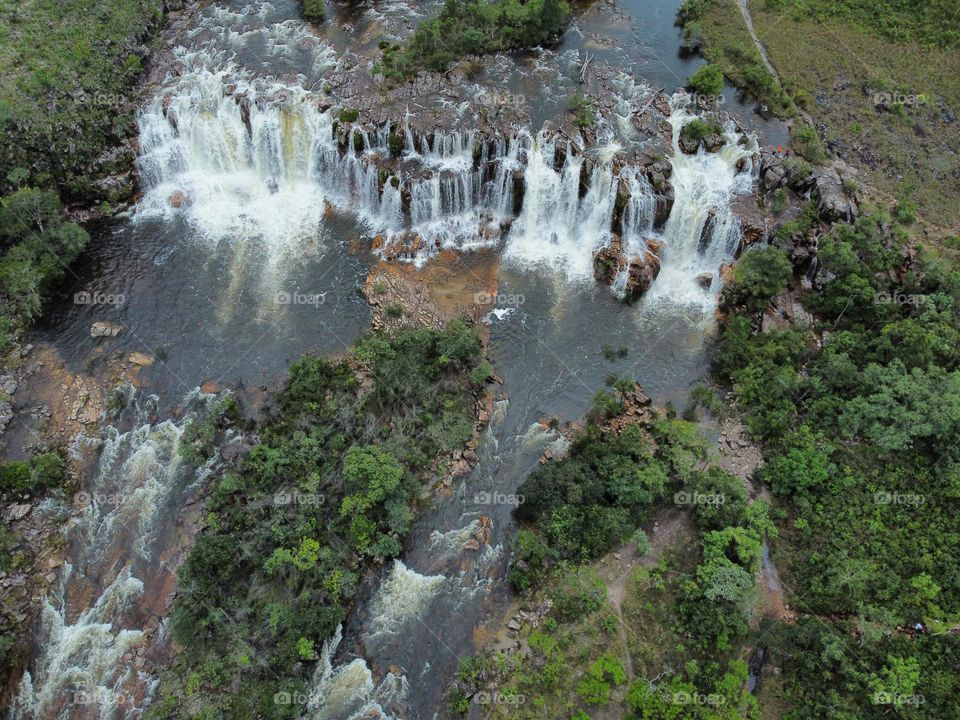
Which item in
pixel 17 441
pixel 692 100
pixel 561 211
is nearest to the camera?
pixel 17 441

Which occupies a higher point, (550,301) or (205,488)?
(550,301)

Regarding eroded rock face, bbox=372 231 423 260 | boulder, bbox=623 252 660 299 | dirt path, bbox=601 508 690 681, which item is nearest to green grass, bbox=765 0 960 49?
boulder, bbox=623 252 660 299

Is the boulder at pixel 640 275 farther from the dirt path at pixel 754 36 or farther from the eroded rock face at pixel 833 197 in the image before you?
the dirt path at pixel 754 36

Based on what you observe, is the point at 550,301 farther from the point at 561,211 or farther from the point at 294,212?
the point at 294,212

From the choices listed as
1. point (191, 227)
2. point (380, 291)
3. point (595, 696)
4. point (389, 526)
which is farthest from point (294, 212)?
point (595, 696)

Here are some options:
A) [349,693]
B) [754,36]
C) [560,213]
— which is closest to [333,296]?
[560,213]

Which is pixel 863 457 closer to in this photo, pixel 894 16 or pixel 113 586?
pixel 113 586

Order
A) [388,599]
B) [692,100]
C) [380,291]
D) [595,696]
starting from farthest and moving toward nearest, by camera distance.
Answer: [692,100], [380,291], [388,599], [595,696]
